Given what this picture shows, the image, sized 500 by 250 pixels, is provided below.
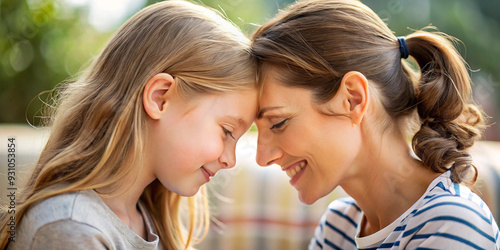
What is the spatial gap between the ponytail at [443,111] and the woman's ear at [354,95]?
6.3 inches

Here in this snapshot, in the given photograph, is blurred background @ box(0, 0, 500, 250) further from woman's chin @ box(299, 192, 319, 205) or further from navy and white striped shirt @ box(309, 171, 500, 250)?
navy and white striped shirt @ box(309, 171, 500, 250)

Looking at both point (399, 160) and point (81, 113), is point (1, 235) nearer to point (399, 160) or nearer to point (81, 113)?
point (81, 113)

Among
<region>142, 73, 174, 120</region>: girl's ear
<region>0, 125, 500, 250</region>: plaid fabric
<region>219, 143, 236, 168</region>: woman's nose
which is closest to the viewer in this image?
<region>142, 73, 174, 120</region>: girl's ear

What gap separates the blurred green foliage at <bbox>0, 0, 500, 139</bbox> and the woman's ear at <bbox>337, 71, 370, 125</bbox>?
1142mm

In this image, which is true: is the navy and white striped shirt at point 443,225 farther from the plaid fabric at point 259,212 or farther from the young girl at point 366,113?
the plaid fabric at point 259,212

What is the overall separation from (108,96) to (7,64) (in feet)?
4.48

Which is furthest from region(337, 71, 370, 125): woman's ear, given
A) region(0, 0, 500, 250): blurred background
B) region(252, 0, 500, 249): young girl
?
region(0, 0, 500, 250): blurred background

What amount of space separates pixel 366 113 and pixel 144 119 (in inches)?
19.6

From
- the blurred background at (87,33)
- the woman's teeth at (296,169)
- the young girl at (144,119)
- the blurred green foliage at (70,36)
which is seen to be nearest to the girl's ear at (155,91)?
the young girl at (144,119)

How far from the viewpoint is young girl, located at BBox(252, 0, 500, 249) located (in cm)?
109

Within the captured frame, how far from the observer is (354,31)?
3.60ft

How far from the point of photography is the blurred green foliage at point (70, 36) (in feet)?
7.07

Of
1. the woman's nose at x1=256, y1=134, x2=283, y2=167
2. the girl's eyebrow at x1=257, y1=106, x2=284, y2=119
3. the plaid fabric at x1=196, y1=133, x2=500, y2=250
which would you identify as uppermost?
the girl's eyebrow at x1=257, y1=106, x2=284, y2=119

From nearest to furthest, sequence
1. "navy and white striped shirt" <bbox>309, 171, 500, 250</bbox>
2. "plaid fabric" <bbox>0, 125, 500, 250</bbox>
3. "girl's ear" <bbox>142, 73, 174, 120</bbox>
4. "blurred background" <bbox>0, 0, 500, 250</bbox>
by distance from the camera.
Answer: "navy and white striped shirt" <bbox>309, 171, 500, 250</bbox> < "girl's ear" <bbox>142, 73, 174, 120</bbox> < "plaid fabric" <bbox>0, 125, 500, 250</bbox> < "blurred background" <bbox>0, 0, 500, 250</bbox>
